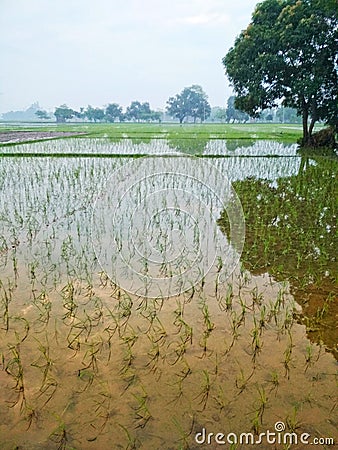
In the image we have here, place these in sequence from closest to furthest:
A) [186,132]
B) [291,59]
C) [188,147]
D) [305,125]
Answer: [291,59], [188,147], [305,125], [186,132]

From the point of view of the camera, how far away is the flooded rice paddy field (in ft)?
6.26

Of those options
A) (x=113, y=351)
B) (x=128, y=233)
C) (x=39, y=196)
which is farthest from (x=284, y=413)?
(x=39, y=196)

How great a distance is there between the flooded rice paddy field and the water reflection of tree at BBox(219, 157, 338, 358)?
21 mm

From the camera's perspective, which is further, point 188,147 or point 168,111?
point 168,111

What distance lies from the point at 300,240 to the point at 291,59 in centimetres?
1137

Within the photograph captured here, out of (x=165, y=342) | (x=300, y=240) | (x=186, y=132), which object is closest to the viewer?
(x=165, y=342)

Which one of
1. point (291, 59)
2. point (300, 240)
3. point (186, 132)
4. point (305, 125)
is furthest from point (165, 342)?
point (186, 132)

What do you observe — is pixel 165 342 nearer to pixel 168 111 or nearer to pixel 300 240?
pixel 300 240

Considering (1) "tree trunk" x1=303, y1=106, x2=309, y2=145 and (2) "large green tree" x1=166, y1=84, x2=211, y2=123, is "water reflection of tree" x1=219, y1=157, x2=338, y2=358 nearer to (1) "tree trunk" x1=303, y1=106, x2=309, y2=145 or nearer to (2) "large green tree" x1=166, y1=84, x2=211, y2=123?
(1) "tree trunk" x1=303, y1=106, x2=309, y2=145

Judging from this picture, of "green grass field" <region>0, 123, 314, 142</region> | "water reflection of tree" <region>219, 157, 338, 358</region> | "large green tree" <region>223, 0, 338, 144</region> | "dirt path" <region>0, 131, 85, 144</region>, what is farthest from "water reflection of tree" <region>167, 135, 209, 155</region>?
"dirt path" <region>0, 131, 85, 144</region>

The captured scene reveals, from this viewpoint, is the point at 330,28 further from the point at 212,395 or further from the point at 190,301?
the point at 212,395

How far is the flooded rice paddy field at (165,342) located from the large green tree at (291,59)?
10.6m

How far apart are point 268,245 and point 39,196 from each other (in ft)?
14.1

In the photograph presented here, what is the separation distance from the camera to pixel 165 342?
8.37 feet
